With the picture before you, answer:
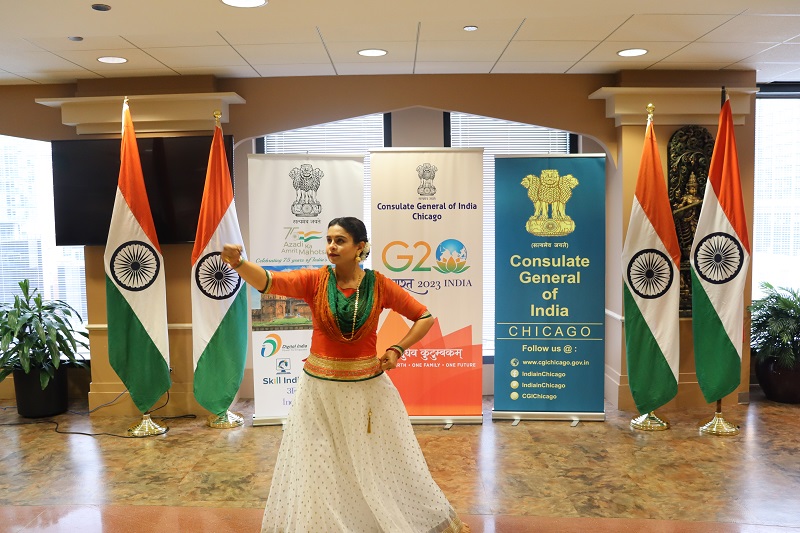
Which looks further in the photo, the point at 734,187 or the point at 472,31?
the point at 734,187

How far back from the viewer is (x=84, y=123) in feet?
20.6

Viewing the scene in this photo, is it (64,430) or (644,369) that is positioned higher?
(644,369)

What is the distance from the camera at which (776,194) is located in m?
7.18

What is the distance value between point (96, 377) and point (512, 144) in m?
4.47

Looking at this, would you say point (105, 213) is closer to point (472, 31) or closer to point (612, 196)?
point (472, 31)

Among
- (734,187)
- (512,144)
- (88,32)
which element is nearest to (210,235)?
(88,32)

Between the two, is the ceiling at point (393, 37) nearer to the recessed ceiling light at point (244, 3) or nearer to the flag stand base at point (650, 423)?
the recessed ceiling light at point (244, 3)

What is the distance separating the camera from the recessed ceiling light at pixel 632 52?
17.8 feet

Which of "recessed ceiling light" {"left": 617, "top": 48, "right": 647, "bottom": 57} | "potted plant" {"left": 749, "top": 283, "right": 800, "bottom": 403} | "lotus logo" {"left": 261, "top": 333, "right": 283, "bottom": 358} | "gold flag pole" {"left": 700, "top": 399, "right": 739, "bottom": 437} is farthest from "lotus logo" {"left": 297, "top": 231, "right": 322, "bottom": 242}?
"potted plant" {"left": 749, "top": 283, "right": 800, "bottom": 403}

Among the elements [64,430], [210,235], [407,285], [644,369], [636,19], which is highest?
[636,19]

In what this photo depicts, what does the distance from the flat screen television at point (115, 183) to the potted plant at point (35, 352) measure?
68 centimetres

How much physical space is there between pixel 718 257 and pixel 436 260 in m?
2.23

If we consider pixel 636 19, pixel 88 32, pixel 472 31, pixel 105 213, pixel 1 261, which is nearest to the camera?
pixel 88 32

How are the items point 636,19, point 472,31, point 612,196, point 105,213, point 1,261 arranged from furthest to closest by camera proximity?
point 1,261 → point 612,196 → point 105,213 → point 472,31 → point 636,19
